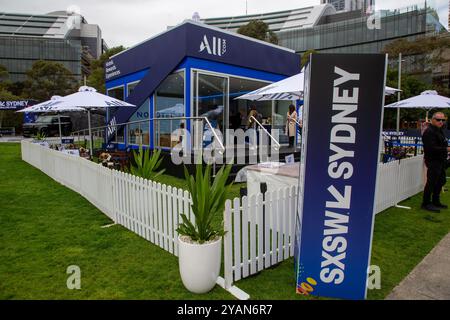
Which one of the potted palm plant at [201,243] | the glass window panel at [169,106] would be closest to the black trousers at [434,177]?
the potted palm plant at [201,243]

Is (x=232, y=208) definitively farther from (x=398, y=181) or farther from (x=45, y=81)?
(x=45, y=81)

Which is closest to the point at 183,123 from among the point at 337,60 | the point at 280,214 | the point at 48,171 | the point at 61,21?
the point at 48,171

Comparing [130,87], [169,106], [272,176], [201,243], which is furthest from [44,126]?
[201,243]

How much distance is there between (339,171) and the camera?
9.91ft

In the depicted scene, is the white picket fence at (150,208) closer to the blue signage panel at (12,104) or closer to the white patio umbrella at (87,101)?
the white patio umbrella at (87,101)

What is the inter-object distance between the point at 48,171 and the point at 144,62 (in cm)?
508

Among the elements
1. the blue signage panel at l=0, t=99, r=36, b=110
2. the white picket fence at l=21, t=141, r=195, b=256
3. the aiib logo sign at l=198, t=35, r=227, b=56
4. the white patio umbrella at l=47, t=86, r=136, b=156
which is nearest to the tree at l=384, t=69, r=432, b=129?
the aiib logo sign at l=198, t=35, r=227, b=56

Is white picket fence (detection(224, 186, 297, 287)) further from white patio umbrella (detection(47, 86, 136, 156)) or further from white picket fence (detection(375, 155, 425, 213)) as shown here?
white patio umbrella (detection(47, 86, 136, 156))

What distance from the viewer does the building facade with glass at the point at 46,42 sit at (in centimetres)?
6322

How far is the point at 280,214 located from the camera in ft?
13.0

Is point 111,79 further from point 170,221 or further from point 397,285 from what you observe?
point 397,285

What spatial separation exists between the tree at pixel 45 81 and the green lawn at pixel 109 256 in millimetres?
42489

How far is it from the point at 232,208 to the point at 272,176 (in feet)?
3.34

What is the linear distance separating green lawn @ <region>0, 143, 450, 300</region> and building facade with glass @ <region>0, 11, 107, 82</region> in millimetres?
68757
